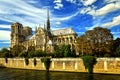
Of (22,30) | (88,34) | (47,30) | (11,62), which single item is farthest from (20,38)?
(88,34)

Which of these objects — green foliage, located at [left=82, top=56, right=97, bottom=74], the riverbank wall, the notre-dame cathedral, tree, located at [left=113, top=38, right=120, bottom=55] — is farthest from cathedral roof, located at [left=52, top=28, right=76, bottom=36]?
green foliage, located at [left=82, top=56, right=97, bottom=74]

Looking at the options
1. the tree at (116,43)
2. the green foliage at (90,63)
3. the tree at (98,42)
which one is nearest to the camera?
the green foliage at (90,63)

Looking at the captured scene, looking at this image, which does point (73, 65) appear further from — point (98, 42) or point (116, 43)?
point (116, 43)

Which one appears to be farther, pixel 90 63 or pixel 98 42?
pixel 98 42

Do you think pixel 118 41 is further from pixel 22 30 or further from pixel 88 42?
pixel 22 30

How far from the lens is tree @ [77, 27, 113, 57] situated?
64.2 m

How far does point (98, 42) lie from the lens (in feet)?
214

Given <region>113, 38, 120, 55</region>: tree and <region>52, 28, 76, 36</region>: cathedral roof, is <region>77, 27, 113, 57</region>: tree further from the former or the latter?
<region>52, 28, 76, 36</region>: cathedral roof

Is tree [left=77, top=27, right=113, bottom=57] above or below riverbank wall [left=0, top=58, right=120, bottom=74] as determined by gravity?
above

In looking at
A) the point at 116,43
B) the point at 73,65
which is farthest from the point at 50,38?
the point at 73,65

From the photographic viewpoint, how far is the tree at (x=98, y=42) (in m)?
64.2

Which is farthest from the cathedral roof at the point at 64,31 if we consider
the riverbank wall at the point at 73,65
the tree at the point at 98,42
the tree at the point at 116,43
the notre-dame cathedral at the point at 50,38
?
the tree at the point at 98,42

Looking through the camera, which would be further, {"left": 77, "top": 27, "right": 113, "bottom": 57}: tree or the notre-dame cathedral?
the notre-dame cathedral

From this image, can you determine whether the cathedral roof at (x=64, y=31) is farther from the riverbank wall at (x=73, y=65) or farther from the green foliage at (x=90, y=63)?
the green foliage at (x=90, y=63)
